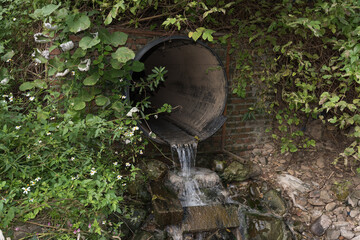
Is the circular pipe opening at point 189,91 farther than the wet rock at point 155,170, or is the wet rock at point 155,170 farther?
the circular pipe opening at point 189,91

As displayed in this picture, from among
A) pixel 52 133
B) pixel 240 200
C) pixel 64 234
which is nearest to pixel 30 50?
pixel 52 133

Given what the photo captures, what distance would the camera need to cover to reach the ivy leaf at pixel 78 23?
9.27 feet

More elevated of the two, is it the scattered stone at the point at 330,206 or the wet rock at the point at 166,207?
the wet rock at the point at 166,207

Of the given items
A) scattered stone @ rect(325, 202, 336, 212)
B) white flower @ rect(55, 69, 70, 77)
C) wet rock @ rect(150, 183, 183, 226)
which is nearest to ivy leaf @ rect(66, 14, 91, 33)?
white flower @ rect(55, 69, 70, 77)

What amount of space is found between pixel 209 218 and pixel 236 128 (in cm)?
162

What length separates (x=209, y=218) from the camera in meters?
3.23

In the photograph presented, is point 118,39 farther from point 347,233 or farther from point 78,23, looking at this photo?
point 347,233

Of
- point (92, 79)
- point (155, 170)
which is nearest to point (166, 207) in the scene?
point (155, 170)

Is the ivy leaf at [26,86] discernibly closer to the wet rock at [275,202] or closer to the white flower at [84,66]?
the white flower at [84,66]

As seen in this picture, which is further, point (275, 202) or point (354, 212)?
point (275, 202)

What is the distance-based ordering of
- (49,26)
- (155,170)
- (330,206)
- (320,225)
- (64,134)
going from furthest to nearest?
(155,170) → (330,206) → (320,225) → (49,26) → (64,134)

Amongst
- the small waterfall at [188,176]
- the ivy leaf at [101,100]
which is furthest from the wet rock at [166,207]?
the ivy leaf at [101,100]

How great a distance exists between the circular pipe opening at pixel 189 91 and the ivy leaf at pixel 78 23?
2.25 feet

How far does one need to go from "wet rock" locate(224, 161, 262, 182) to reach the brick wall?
0.48m
